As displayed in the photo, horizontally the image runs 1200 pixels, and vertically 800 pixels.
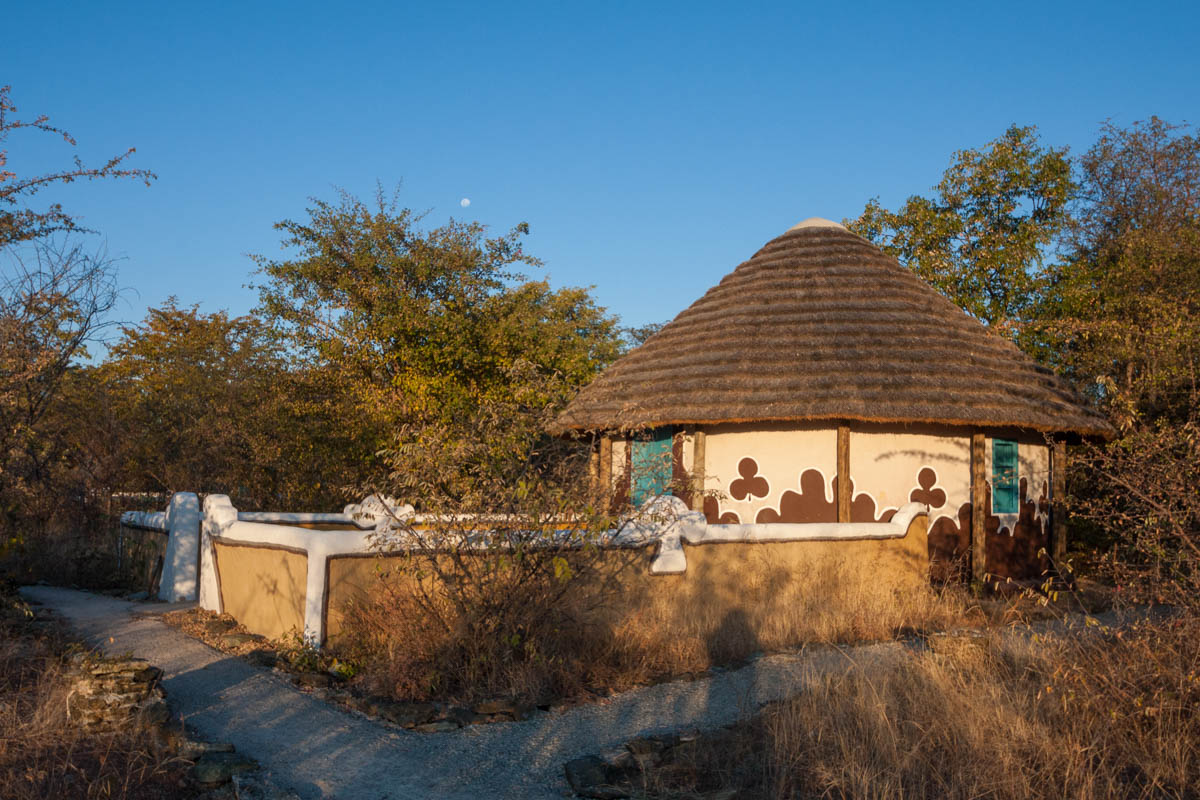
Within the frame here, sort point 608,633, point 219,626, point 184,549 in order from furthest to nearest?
1. point 184,549
2. point 219,626
3. point 608,633

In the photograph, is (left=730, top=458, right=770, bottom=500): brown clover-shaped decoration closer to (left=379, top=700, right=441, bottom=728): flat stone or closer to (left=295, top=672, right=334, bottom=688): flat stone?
(left=295, top=672, right=334, bottom=688): flat stone

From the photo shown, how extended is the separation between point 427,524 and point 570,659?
5.23ft

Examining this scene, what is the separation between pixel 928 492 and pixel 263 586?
932cm

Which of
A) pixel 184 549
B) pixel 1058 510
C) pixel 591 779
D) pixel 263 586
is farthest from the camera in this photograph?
pixel 1058 510

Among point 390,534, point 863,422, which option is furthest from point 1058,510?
point 390,534

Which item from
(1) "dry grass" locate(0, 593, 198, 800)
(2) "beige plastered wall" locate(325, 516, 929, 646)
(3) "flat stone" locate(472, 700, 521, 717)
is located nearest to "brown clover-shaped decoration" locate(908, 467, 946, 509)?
(2) "beige plastered wall" locate(325, 516, 929, 646)

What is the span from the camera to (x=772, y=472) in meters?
13.8

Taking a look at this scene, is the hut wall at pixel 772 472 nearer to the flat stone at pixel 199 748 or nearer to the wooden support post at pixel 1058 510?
the wooden support post at pixel 1058 510

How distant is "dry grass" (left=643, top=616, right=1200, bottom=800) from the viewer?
4.69m

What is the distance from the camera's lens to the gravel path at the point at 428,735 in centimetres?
516

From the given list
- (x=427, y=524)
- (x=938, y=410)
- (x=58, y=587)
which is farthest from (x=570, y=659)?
(x=58, y=587)

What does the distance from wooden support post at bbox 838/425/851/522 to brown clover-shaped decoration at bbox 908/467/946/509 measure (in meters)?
1.08

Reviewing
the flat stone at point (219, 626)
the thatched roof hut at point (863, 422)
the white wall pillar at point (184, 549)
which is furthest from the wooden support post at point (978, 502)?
the white wall pillar at point (184, 549)

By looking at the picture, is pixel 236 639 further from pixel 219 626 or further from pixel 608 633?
pixel 608 633
